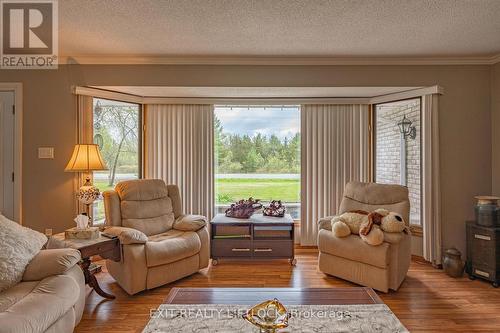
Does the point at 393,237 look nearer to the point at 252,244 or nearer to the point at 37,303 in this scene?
the point at 252,244

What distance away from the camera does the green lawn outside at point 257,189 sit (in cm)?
457

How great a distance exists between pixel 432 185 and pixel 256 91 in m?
2.46

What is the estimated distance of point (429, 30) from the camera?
112 inches

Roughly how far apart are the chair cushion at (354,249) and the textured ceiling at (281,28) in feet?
6.74

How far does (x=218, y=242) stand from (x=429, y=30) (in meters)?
3.15

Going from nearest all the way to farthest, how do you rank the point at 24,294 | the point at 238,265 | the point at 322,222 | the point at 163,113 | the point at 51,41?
the point at 24,294 < the point at 51,41 < the point at 322,222 < the point at 238,265 < the point at 163,113

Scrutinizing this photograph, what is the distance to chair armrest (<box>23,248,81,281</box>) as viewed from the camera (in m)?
2.03

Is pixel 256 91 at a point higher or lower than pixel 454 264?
higher

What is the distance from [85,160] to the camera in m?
3.16

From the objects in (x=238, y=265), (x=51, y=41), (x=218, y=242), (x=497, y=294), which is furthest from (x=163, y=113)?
(x=497, y=294)

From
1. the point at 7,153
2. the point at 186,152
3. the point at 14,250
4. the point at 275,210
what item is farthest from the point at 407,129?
the point at 7,153

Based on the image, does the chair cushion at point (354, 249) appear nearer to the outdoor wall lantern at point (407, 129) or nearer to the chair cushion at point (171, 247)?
the chair cushion at point (171, 247)

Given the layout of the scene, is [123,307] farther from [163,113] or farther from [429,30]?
[429,30]

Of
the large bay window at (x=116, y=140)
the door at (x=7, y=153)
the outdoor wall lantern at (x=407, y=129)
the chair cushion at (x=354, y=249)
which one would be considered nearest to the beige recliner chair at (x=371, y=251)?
the chair cushion at (x=354, y=249)
